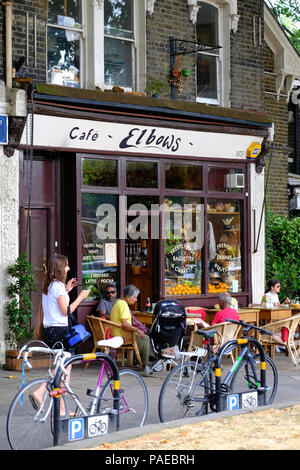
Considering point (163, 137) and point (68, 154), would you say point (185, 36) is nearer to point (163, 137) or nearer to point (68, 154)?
point (163, 137)

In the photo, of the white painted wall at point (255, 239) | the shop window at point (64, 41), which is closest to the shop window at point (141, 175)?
the shop window at point (64, 41)

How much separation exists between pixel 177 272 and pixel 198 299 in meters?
0.62

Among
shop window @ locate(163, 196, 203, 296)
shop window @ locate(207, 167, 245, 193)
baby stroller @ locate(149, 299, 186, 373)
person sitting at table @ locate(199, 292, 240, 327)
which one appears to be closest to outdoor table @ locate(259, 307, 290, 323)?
shop window @ locate(163, 196, 203, 296)

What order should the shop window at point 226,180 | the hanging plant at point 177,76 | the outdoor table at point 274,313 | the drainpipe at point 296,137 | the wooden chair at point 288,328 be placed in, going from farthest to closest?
the drainpipe at point 296,137, the shop window at point 226,180, the hanging plant at point 177,76, the outdoor table at point 274,313, the wooden chair at point 288,328

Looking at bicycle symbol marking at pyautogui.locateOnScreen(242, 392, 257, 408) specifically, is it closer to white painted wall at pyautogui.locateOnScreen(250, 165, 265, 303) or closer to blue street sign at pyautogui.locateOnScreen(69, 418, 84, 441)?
blue street sign at pyautogui.locateOnScreen(69, 418, 84, 441)

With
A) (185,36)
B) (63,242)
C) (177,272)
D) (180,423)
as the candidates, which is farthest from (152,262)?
(180,423)

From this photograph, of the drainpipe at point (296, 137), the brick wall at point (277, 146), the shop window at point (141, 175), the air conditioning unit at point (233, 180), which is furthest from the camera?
the drainpipe at point (296, 137)

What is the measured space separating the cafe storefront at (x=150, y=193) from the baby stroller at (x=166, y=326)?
1.87m

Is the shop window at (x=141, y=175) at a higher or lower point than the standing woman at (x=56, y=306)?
higher

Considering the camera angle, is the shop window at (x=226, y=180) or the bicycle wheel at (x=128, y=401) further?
the shop window at (x=226, y=180)

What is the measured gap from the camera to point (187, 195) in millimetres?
15703

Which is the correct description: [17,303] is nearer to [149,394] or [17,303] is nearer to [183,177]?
[149,394]

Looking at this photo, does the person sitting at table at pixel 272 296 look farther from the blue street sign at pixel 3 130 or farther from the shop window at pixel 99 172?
the blue street sign at pixel 3 130

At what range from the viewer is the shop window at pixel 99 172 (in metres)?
14.2
